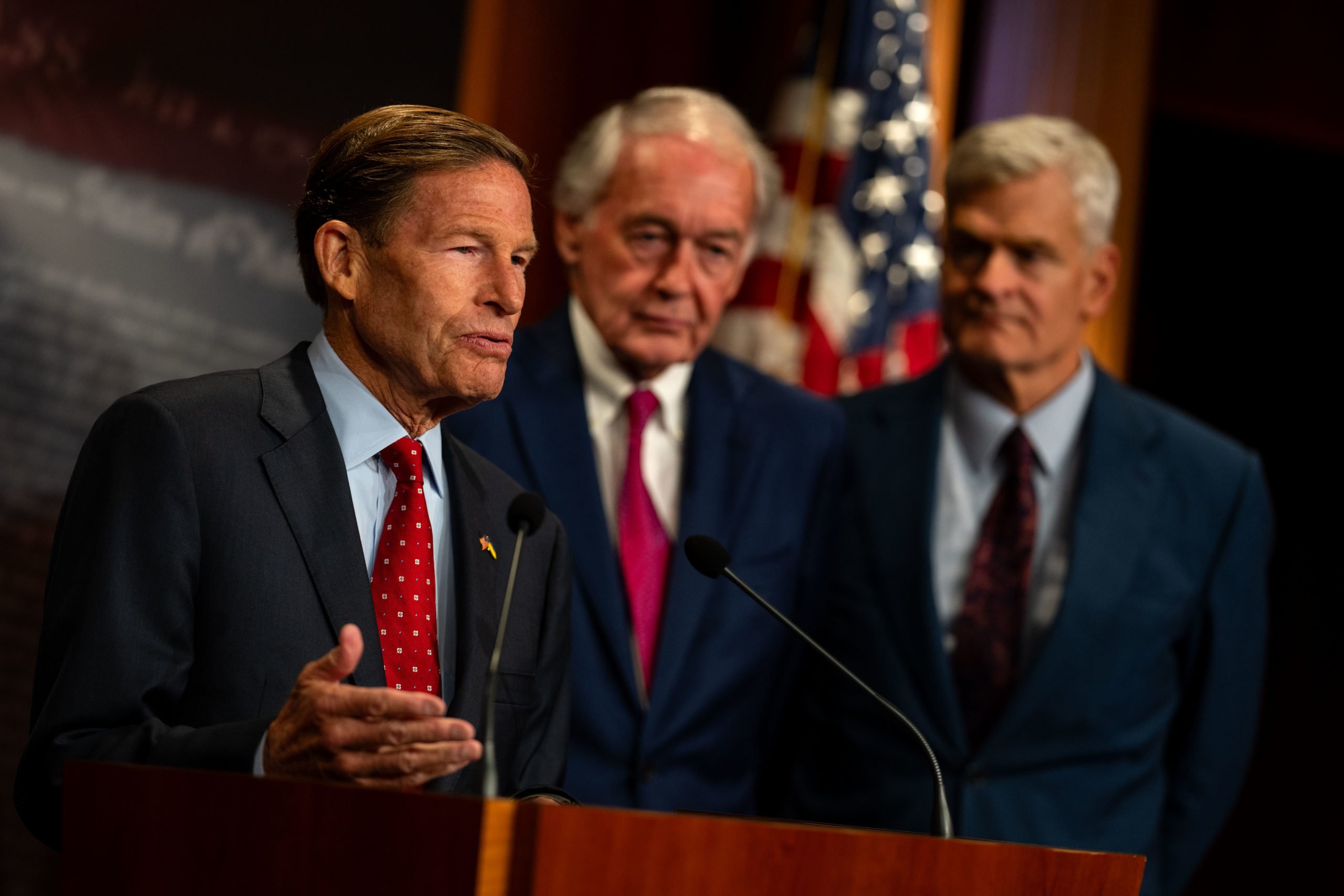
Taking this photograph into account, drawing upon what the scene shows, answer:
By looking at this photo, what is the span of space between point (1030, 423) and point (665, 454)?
836 millimetres

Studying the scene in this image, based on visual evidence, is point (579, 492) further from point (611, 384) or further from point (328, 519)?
point (328, 519)

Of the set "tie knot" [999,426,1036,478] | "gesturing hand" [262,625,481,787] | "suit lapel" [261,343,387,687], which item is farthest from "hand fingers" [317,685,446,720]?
"tie knot" [999,426,1036,478]

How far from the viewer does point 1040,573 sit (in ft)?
9.47

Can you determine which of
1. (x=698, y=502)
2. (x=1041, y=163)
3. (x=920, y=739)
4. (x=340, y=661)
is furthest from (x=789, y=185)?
(x=340, y=661)

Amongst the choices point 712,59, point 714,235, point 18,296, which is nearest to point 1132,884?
point 714,235

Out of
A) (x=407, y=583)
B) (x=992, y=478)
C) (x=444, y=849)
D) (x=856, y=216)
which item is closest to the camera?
(x=444, y=849)

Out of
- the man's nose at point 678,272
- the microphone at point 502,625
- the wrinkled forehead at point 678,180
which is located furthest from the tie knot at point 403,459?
the wrinkled forehead at point 678,180

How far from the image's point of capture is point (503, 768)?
1.87 meters

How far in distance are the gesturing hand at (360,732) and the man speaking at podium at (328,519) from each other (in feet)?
0.04

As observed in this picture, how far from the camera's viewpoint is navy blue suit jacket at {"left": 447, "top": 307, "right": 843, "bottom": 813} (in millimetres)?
2455

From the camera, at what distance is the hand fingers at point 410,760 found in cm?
140

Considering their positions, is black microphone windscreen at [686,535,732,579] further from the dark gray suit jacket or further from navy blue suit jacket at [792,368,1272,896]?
navy blue suit jacket at [792,368,1272,896]

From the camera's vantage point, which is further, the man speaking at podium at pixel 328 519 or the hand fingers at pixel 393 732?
the man speaking at podium at pixel 328 519

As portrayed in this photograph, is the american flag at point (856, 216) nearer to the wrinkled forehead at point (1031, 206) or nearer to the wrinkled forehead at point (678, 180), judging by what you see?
the wrinkled forehead at point (1031, 206)
